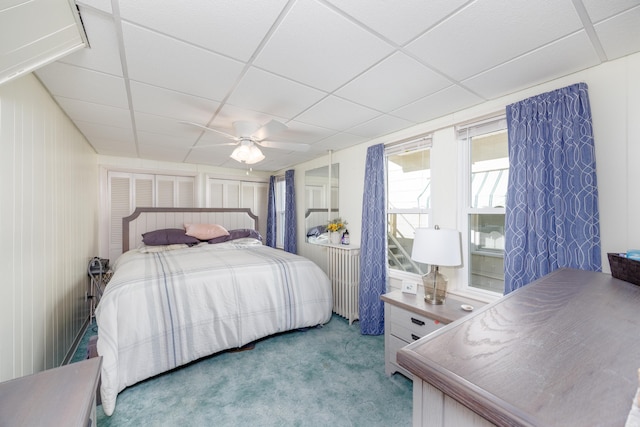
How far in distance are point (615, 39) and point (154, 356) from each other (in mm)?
3585

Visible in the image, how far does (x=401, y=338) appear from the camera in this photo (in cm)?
205

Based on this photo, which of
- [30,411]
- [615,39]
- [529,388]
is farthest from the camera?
[615,39]

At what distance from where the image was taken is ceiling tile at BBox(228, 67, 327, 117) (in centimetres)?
174

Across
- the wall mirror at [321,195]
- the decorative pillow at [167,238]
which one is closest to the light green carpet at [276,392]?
the decorative pillow at [167,238]

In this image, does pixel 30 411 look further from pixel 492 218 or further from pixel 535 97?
pixel 535 97

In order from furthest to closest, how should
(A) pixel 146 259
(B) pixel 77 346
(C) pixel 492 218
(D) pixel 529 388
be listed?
(A) pixel 146 259 → (B) pixel 77 346 → (C) pixel 492 218 → (D) pixel 529 388

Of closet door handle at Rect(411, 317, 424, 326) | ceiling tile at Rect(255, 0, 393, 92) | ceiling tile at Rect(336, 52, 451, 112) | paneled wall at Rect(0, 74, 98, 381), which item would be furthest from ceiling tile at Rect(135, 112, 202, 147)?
closet door handle at Rect(411, 317, 424, 326)

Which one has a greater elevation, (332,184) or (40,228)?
(332,184)

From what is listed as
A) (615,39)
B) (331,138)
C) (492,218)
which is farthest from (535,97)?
(331,138)

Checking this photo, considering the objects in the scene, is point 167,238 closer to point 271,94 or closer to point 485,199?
point 271,94

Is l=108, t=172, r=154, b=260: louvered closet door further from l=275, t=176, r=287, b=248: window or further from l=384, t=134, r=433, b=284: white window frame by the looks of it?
l=384, t=134, r=433, b=284: white window frame

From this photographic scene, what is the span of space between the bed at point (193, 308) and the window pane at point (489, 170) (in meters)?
1.83

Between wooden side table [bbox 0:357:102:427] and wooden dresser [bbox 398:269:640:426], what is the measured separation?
40.4 inches

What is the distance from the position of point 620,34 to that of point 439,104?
0.99 metres
